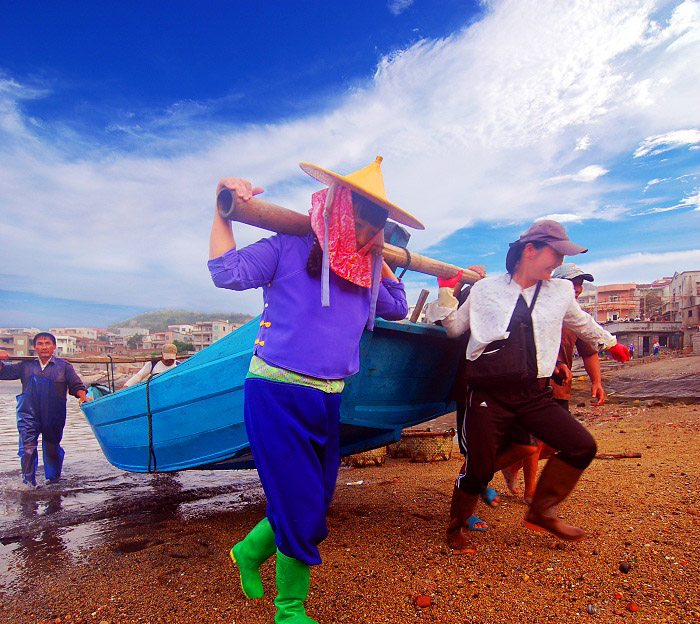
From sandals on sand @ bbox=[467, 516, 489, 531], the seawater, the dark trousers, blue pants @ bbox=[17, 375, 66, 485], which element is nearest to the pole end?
the dark trousers

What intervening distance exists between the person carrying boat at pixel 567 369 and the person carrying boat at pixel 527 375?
1.89 feet

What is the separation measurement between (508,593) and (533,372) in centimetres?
121

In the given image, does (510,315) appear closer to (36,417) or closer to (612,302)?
(36,417)

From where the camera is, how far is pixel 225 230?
2.41 metres

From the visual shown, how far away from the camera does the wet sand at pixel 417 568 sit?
2.57 meters

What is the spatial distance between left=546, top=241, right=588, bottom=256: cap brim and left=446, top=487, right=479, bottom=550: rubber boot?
63.3 inches

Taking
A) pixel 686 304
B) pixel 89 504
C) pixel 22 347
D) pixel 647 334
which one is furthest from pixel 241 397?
pixel 686 304

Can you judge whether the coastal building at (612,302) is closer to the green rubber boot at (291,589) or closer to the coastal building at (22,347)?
the coastal building at (22,347)

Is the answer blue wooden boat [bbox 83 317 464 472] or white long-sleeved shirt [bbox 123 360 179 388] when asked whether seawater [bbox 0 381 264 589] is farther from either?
white long-sleeved shirt [bbox 123 360 179 388]

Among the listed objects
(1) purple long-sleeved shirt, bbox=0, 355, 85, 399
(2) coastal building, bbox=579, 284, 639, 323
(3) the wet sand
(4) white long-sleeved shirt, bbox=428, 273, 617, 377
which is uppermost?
(2) coastal building, bbox=579, 284, 639, 323

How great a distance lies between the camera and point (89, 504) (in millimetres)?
6113

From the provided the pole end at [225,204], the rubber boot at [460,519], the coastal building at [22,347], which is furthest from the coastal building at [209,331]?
the pole end at [225,204]

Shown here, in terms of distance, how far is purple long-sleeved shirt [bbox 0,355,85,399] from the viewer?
6.78 metres

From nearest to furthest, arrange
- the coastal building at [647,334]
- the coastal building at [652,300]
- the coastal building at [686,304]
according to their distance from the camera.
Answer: the coastal building at [686,304], the coastal building at [647,334], the coastal building at [652,300]
